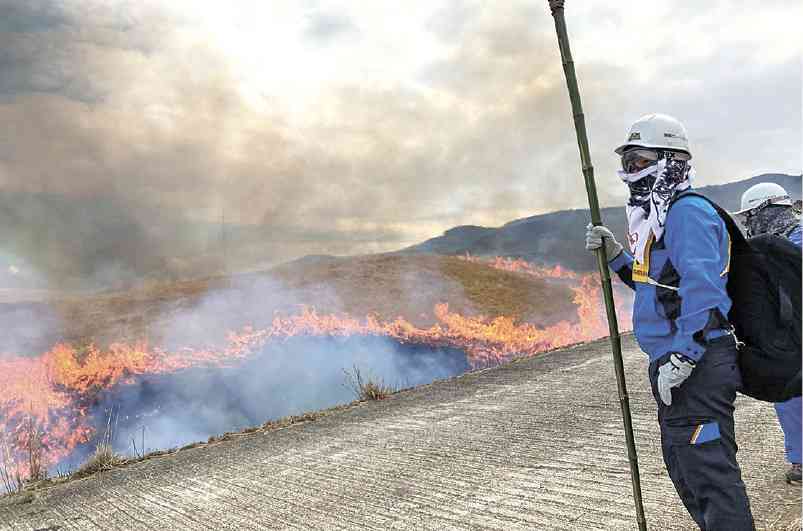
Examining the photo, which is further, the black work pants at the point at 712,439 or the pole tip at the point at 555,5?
the pole tip at the point at 555,5

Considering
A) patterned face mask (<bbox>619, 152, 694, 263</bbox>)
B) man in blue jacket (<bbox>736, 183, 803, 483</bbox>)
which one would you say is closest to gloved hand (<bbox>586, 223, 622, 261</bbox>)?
patterned face mask (<bbox>619, 152, 694, 263</bbox>)

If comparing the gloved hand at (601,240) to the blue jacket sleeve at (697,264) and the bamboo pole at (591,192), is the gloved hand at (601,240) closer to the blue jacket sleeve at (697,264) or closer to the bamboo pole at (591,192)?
the bamboo pole at (591,192)

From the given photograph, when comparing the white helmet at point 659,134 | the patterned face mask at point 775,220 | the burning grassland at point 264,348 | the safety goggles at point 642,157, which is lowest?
the burning grassland at point 264,348

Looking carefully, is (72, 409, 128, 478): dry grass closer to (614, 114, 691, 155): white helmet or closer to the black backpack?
(614, 114, 691, 155): white helmet

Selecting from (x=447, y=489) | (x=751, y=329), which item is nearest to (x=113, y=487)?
(x=447, y=489)

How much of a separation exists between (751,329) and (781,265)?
0.89 ft

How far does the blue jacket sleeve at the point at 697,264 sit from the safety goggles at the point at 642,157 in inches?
11.4

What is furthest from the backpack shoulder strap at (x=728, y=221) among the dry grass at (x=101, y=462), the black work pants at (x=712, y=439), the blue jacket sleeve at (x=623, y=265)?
the dry grass at (x=101, y=462)

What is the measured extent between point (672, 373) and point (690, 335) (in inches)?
6.4

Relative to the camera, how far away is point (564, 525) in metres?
3.39

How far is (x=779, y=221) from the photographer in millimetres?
4125

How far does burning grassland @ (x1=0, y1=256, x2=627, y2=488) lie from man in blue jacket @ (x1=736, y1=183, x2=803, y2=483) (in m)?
9.60

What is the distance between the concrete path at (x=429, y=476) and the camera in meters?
3.70

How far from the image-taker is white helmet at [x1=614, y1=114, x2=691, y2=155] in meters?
2.68
